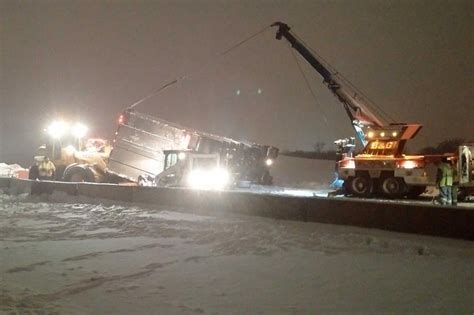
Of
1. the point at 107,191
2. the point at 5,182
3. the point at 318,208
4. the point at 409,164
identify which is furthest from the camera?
the point at 5,182

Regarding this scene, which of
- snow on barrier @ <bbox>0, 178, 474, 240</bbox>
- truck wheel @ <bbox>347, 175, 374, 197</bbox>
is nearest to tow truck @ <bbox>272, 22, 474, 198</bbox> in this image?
truck wheel @ <bbox>347, 175, 374, 197</bbox>

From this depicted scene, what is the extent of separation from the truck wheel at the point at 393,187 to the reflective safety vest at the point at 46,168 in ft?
49.1

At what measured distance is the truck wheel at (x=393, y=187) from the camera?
71.0ft

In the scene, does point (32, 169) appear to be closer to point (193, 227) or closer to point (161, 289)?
point (193, 227)

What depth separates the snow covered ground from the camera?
5844 millimetres

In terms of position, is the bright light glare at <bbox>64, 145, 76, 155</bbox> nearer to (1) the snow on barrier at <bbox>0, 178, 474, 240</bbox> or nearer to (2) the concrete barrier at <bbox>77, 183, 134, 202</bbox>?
(2) the concrete barrier at <bbox>77, 183, 134, 202</bbox>

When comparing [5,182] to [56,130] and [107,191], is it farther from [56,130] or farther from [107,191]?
[107,191]

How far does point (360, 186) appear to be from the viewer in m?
A: 22.8

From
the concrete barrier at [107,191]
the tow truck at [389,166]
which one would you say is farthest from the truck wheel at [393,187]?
the concrete barrier at [107,191]

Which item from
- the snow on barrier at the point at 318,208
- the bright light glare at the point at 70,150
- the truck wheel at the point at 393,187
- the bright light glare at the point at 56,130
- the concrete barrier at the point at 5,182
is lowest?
the snow on barrier at the point at 318,208

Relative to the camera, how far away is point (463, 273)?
23.6ft

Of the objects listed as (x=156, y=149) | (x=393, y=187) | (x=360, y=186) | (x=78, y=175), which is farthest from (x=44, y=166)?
(x=393, y=187)

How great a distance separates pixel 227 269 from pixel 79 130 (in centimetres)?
1916

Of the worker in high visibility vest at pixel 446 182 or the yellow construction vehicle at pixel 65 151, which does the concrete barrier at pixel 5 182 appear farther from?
the worker in high visibility vest at pixel 446 182
